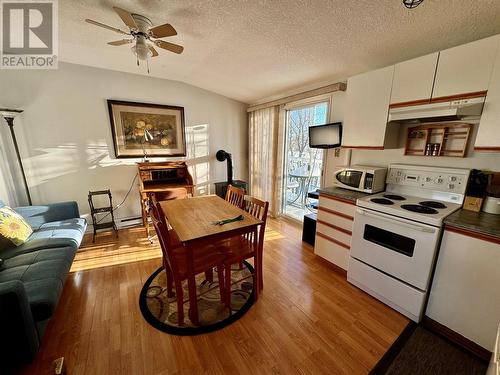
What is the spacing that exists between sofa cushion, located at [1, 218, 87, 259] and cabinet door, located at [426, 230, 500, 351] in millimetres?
3164

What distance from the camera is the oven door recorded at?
148cm

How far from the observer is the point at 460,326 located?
1.40 m

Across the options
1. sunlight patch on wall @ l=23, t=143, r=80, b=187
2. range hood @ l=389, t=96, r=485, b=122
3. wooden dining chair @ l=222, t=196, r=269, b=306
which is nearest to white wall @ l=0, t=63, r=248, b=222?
sunlight patch on wall @ l=23, t=143, r=80, b=187

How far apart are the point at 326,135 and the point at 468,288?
1.87 m

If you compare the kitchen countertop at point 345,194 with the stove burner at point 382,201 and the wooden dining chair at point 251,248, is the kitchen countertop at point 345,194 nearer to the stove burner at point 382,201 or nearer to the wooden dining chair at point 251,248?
the stove burner at point 382,201

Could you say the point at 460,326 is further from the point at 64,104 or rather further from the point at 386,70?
the point at 64,104

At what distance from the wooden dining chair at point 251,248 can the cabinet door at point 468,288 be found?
133 cm

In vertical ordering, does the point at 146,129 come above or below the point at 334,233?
above

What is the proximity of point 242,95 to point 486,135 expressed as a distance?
125 inches

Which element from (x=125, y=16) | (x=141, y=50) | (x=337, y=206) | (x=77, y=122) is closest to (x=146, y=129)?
(x=77, y=122)

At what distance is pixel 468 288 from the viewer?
1345 millimetres

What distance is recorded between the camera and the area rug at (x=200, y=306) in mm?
1548

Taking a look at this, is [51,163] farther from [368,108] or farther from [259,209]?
[368,108]

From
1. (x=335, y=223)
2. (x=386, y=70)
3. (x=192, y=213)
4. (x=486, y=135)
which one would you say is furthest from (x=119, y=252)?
(x=486, y=135)
